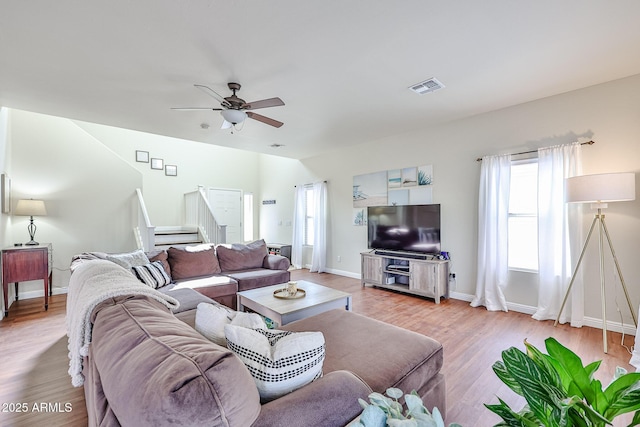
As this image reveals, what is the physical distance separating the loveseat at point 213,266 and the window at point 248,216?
381cm

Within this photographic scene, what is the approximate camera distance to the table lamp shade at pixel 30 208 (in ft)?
13.4

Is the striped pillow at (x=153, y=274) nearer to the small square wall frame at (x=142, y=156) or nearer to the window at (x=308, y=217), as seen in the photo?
the window at (x=308, y=217)

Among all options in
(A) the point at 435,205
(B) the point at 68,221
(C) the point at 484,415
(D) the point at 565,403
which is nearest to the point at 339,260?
(A) the point at 435,205

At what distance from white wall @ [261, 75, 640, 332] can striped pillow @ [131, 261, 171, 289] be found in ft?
11.2

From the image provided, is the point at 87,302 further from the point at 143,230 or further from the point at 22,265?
the point at 143,230

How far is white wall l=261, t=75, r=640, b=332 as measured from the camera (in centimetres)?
296

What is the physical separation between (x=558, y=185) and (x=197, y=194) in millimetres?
6255

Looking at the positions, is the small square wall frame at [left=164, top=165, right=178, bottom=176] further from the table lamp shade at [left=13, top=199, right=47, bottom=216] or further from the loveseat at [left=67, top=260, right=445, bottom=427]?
the loveseat at [left=67, top=260, right=445, bottom=427]

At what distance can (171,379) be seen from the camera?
73 cm

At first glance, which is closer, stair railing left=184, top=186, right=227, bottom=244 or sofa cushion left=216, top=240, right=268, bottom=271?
sofa cushion left=216, top=240, right=268, bottom=271

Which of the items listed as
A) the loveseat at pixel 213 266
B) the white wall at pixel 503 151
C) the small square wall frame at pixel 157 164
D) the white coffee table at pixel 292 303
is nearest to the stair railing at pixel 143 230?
the loveseat at pixel 213 266

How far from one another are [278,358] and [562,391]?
81 cm

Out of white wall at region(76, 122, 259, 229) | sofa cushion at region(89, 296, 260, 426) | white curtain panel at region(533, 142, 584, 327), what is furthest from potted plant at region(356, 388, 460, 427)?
white wall at region(76, 122, 259, 229)

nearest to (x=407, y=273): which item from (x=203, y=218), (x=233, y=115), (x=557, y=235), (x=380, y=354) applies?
(x=557, y=235)
